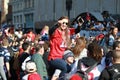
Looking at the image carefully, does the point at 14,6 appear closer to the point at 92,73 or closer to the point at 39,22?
the point at 39,22

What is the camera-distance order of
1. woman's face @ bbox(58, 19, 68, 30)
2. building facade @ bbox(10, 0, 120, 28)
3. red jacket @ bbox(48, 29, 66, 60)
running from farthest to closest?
building facade @ bbox(10, 0, 120, 28) → red jacket @ bbox(48, 29, 66, 60) → woman's face @ bbox(58, 19, 68, 30)

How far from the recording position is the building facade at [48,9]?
44.6m

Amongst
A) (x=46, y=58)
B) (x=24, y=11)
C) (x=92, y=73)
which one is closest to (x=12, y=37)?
(x=46, y=58)

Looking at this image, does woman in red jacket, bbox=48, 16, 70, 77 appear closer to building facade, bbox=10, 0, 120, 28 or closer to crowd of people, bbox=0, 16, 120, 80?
crowd of people, bbox=0, 16, 120, 80

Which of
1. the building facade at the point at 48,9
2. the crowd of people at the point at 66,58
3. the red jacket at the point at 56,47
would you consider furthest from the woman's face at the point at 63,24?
the building facade at the point at 48,9

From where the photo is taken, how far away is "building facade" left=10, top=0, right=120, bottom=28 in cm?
4459

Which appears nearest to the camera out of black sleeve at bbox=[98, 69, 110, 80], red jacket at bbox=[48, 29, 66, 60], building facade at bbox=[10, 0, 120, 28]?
black sleeve at bbox=[98, 69, 110, 80]

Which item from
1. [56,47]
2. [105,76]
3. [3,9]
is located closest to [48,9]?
[3,9]

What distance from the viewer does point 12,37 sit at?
19.5 meters

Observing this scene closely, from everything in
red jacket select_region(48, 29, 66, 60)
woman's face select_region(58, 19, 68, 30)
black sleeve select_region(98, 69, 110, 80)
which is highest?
woman's face select_region(58, 19, 68, 30)

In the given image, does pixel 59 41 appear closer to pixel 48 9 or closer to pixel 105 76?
pixel 105 76

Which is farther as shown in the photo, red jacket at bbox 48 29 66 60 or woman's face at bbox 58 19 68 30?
red jacket at bbox 48 29 66 60

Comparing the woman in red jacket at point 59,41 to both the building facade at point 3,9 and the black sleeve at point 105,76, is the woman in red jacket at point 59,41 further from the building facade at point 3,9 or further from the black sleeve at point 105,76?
the building facade at point 3,9

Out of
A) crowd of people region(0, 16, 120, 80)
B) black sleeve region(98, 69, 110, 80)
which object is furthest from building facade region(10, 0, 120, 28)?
black sleeve region(98, 69, 110, 80)
